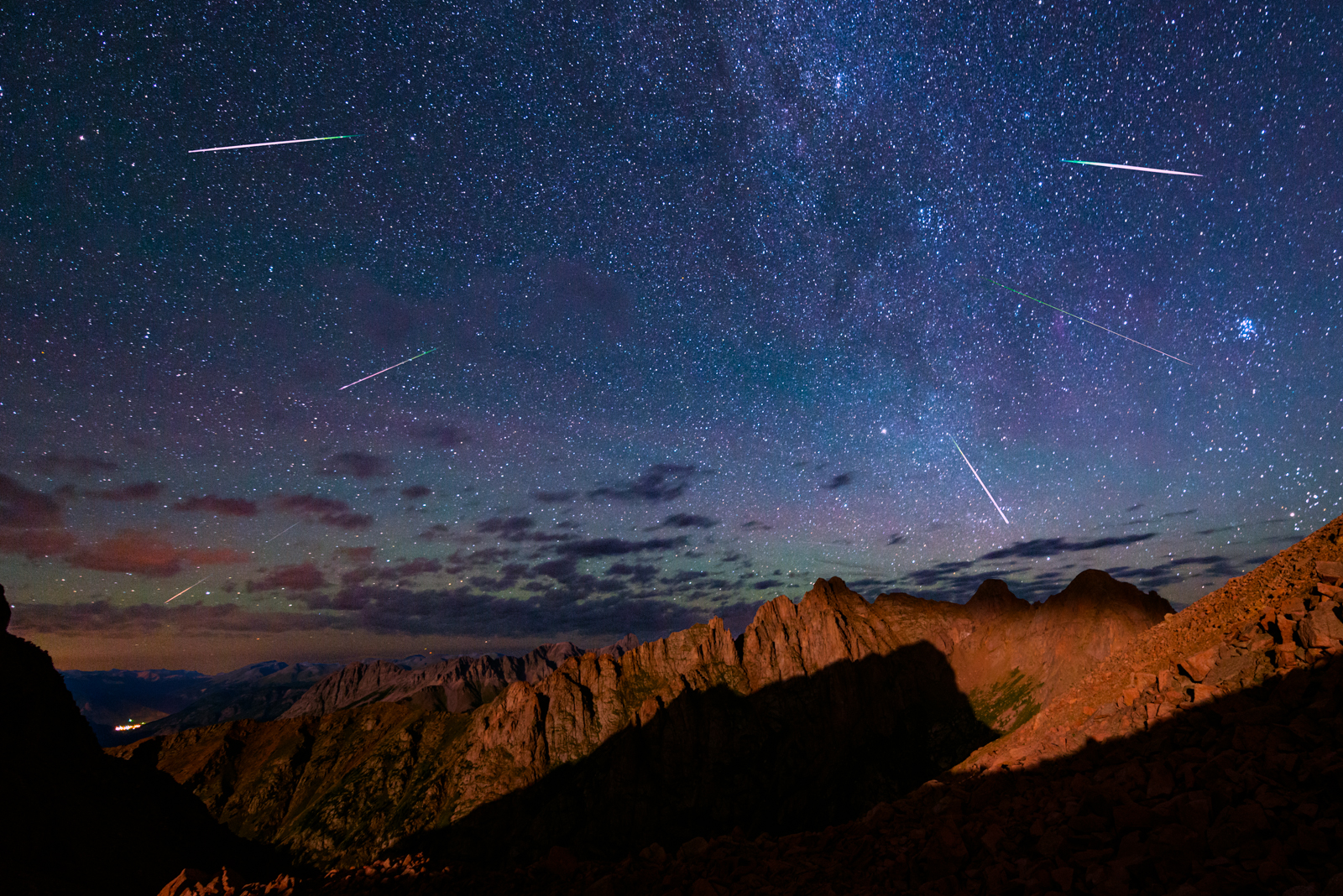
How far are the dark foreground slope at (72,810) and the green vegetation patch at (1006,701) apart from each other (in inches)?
7745

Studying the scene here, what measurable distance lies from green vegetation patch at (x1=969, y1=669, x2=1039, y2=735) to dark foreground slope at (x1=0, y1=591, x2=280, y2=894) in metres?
197

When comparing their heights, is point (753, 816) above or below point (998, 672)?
below

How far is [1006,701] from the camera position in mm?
177250

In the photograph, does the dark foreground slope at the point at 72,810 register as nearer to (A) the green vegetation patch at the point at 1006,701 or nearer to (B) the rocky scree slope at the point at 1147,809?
(B) the rocky scree slope at the point at 1147,809

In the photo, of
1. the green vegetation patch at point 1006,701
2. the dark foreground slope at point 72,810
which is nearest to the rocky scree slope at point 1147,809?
the dark foreground slope at point 72,810

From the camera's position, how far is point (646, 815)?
17088cm

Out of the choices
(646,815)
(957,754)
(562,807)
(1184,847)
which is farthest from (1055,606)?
(1184,847)

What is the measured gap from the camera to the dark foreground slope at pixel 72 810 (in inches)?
1204

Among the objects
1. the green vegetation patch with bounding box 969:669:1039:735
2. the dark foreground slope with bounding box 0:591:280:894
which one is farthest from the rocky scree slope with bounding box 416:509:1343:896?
the green vegetation patch with bounding box 969:669:1039:735

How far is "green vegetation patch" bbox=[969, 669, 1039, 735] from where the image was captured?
167 metres

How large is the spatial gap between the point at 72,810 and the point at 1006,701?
723ft

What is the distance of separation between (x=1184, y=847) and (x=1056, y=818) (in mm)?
2880

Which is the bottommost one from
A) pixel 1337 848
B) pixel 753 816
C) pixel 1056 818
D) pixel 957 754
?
pixel 753 816

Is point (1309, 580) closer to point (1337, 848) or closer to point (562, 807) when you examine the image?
point (1337, 848)
